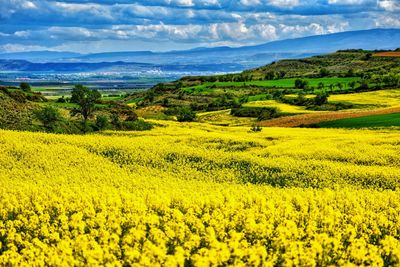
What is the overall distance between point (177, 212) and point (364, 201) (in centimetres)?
787

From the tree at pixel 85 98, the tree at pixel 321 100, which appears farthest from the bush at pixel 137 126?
the tree at pixel 321 100

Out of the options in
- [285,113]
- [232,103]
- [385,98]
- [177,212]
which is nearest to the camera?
[177,212]

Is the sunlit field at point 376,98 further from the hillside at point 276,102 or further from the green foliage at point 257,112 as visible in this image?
the green foliage at point 257,112

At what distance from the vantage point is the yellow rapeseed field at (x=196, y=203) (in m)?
13.5

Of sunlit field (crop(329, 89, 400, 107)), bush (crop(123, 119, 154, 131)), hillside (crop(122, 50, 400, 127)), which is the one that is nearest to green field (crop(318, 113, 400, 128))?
hillside (crop(122, 50, 400, 127))

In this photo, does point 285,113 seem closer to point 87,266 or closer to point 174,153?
point 174,153

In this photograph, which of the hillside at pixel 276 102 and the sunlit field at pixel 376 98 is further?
the sunlit field at pixel 376 98

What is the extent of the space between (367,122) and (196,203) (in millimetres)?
37524

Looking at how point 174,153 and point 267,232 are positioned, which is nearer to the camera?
point 267,232

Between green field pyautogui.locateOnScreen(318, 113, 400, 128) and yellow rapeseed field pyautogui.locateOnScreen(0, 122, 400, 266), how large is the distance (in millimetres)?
13879

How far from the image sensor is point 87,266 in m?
12.5

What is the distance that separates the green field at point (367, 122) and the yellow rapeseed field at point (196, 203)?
45.5ft

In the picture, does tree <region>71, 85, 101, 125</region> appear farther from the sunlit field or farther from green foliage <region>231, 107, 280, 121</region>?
the sunlit field

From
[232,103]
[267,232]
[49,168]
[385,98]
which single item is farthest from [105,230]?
[232,103]
